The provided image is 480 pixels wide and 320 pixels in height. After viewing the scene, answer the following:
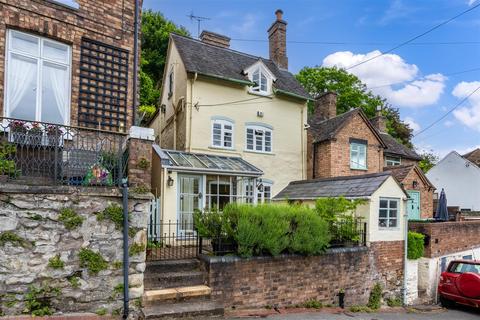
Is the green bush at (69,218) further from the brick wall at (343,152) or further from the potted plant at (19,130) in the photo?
the brick wall at (343,152)

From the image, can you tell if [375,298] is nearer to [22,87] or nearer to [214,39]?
[22,87]

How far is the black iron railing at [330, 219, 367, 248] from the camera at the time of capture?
11414 mm

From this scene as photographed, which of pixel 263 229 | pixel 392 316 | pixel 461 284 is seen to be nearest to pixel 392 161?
pixel 461 284

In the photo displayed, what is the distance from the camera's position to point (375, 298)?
11422 mm

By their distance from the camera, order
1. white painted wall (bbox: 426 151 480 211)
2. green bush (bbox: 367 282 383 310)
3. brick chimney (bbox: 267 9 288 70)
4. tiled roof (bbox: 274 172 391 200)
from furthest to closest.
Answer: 1. white painted wall (bbox: 426 151 480 211)
2. brick chimney (bbox: 267 9 288 70)
3. tiled roof (bbox: 274 172 391 200)
4. green bush (bbox: 367 282 383 310)

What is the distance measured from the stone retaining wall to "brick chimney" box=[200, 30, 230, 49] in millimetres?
15163

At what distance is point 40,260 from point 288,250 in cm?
602

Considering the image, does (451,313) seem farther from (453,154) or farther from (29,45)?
(453,154)

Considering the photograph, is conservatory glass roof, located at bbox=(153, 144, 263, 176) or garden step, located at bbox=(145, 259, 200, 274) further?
conservatory glass roof, located at bbox=(153, 144, 263, 176)

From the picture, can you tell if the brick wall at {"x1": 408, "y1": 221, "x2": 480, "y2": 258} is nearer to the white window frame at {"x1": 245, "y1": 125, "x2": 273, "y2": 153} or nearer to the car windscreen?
the car windscreen

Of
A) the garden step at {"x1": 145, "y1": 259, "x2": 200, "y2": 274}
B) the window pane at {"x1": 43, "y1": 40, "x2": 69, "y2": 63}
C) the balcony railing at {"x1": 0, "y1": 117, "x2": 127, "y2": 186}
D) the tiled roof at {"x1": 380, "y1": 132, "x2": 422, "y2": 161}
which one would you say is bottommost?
the garden step at {"x1": 145, "y1": 259, "x2": 200, "y2": 274}

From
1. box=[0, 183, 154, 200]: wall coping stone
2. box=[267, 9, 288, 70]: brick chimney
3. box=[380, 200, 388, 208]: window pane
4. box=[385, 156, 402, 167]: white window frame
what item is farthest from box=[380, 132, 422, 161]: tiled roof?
box=[0, 183, 154, 200]: wall coping stone

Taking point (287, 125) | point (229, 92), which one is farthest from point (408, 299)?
point (229, 92)

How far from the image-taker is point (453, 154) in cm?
2820
